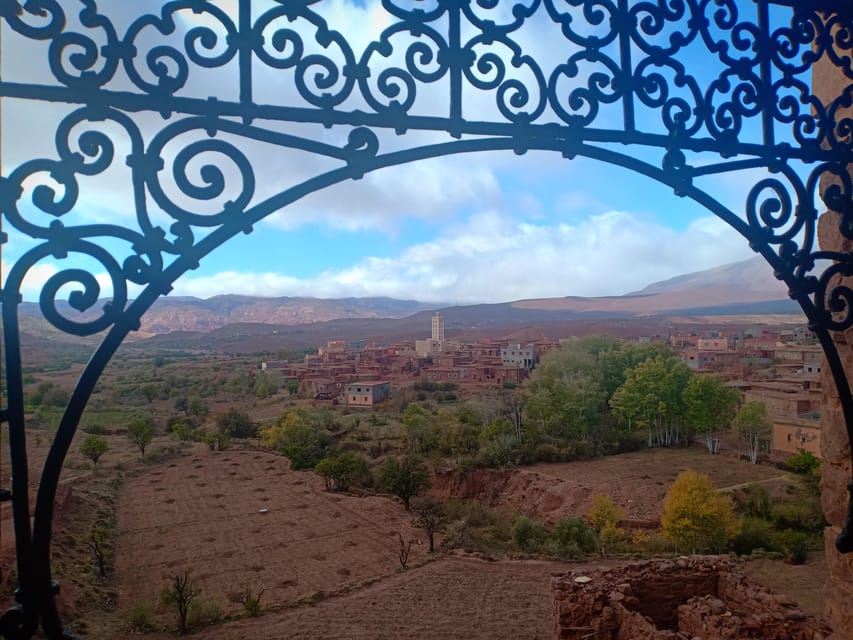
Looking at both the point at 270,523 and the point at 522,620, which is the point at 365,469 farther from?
the point at 522,620

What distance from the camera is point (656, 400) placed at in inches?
825

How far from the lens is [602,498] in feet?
45.0

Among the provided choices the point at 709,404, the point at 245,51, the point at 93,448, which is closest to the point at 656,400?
the point at 709,404

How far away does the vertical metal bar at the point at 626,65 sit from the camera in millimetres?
1712

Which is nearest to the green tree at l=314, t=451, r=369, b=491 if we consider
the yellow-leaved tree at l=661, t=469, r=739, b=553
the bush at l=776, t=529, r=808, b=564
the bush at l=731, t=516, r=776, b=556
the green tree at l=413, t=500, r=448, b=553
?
the green tree at l=413, t=500, r=448, b=553

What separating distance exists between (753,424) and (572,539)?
1036 cm

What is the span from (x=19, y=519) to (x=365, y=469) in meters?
18.1

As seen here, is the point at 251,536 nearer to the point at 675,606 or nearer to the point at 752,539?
the point at 675,606

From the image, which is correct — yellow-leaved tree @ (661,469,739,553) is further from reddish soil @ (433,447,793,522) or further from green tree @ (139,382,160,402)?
green tree @ (139,382,160,402)

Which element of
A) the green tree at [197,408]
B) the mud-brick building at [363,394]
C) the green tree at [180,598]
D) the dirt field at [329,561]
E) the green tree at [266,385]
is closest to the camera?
the dirt field at [329,561]

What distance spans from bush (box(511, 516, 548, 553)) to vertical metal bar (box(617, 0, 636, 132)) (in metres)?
12.0

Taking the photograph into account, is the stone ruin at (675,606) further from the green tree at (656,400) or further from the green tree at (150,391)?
the green tree at (150,391)

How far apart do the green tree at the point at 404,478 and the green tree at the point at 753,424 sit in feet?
36.5

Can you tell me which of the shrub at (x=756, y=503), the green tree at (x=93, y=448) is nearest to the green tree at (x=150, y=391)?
the green tree at (x=93, y=448)
